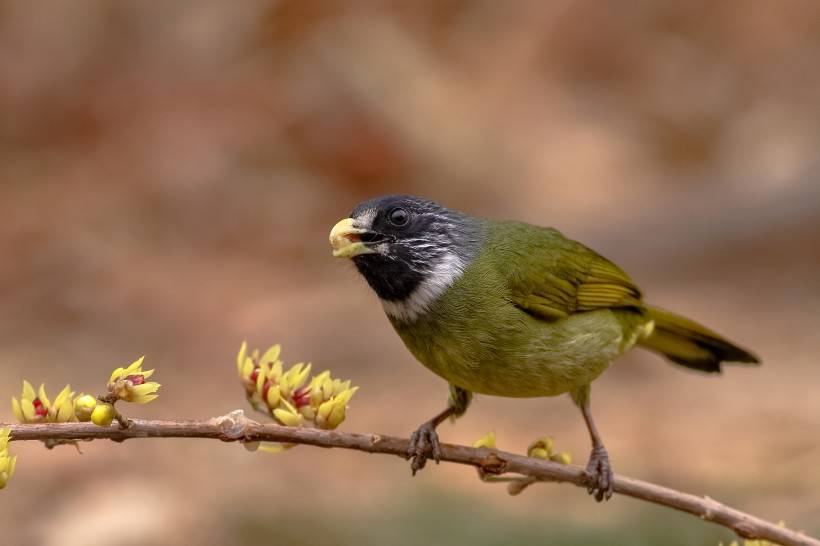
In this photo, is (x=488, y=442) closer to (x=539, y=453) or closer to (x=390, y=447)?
(x=539, y=453)

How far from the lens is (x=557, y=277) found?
4234mm

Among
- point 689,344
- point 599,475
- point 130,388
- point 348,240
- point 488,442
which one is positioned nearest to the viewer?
point 130,388

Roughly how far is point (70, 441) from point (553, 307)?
2008mm

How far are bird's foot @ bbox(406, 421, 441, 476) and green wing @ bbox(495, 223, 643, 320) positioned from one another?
0.58 metres

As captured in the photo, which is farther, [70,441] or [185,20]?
[185,20]

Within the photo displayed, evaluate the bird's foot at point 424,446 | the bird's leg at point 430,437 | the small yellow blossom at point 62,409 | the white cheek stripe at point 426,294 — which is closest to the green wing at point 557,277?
the white cheek stripe at point 426,294

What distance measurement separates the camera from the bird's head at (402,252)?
3730mm

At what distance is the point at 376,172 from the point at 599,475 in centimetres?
658

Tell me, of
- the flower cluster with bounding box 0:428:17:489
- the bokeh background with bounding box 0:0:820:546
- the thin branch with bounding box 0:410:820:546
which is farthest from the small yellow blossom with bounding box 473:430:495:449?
the bokeh background with bounding box 0:0:820:546

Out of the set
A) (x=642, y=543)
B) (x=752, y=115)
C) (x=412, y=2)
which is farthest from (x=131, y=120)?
(x=642, y=543)

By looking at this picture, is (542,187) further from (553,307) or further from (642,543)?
(553,307)

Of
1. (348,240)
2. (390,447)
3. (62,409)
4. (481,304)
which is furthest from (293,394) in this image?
(481,304)

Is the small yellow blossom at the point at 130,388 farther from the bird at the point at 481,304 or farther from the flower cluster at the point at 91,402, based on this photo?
the bird at the point at 481,304

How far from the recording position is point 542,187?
10508 mm
